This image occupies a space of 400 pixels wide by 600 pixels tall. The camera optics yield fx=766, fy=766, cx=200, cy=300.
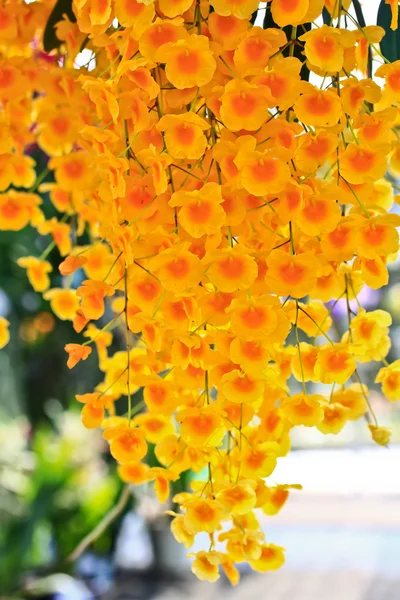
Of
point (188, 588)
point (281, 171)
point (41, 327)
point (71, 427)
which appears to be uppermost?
point (281, 171)

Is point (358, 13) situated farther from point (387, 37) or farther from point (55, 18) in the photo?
point (55, 18)

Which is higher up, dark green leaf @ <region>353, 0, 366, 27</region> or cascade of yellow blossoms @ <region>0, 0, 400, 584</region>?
dark green leaf @ <region>353, 0, 366, 27</region>

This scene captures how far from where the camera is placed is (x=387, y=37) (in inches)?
20.7

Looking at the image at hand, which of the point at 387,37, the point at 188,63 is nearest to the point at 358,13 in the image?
the point at 387,37

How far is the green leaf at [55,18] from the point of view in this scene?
0.61 meters

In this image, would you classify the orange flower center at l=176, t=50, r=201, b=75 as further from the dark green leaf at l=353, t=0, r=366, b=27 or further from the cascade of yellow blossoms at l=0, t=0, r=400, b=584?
the dark green leaf at l=353, t=0, r=366, b=27

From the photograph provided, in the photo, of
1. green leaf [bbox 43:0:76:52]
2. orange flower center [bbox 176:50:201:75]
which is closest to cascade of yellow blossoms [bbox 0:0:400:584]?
orange flower center [bbox 176:50:201:75]

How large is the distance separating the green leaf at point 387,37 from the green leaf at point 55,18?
A: 247mm

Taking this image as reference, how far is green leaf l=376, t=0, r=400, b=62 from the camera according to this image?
0.52m

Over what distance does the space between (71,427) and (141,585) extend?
63 centimetres

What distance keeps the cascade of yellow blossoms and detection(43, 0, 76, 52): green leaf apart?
131mm

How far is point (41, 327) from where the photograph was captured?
208 cm

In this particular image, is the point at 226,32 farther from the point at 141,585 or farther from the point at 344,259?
the point at 141,585

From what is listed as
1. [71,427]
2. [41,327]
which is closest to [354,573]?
[71,427]
